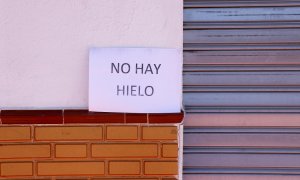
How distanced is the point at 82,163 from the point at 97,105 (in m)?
0.42

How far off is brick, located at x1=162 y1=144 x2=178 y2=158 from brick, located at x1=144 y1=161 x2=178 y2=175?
0.17 ft

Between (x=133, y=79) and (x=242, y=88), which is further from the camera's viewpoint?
(x=242, y=88)

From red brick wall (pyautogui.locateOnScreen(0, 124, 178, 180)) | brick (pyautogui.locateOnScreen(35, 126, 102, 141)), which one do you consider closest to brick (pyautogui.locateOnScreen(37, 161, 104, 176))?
red brick wall (pyautogui.locateOnScreen(0, 124, 178, 180))

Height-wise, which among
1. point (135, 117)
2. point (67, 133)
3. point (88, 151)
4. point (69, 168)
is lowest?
point (69, 168)

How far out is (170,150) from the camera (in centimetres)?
229

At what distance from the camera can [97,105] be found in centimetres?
225

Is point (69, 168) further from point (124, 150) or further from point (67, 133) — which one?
point (124, 150)

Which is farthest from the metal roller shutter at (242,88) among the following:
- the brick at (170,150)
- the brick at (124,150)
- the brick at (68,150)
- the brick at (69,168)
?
the brick at (68,150)

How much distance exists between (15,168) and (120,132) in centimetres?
76

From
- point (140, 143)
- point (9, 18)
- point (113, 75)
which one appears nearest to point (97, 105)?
point (113, 75)

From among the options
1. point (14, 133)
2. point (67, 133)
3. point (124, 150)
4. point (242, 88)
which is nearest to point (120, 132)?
point (124, 150)

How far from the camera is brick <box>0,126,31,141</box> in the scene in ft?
7.37

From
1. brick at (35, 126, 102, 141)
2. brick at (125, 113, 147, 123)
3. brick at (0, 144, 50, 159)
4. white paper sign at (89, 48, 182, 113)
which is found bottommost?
brick at (0, 144, 50, 159)

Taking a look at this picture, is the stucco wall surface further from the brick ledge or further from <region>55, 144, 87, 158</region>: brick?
<region>55, 144, 87, 158</region>: brick
